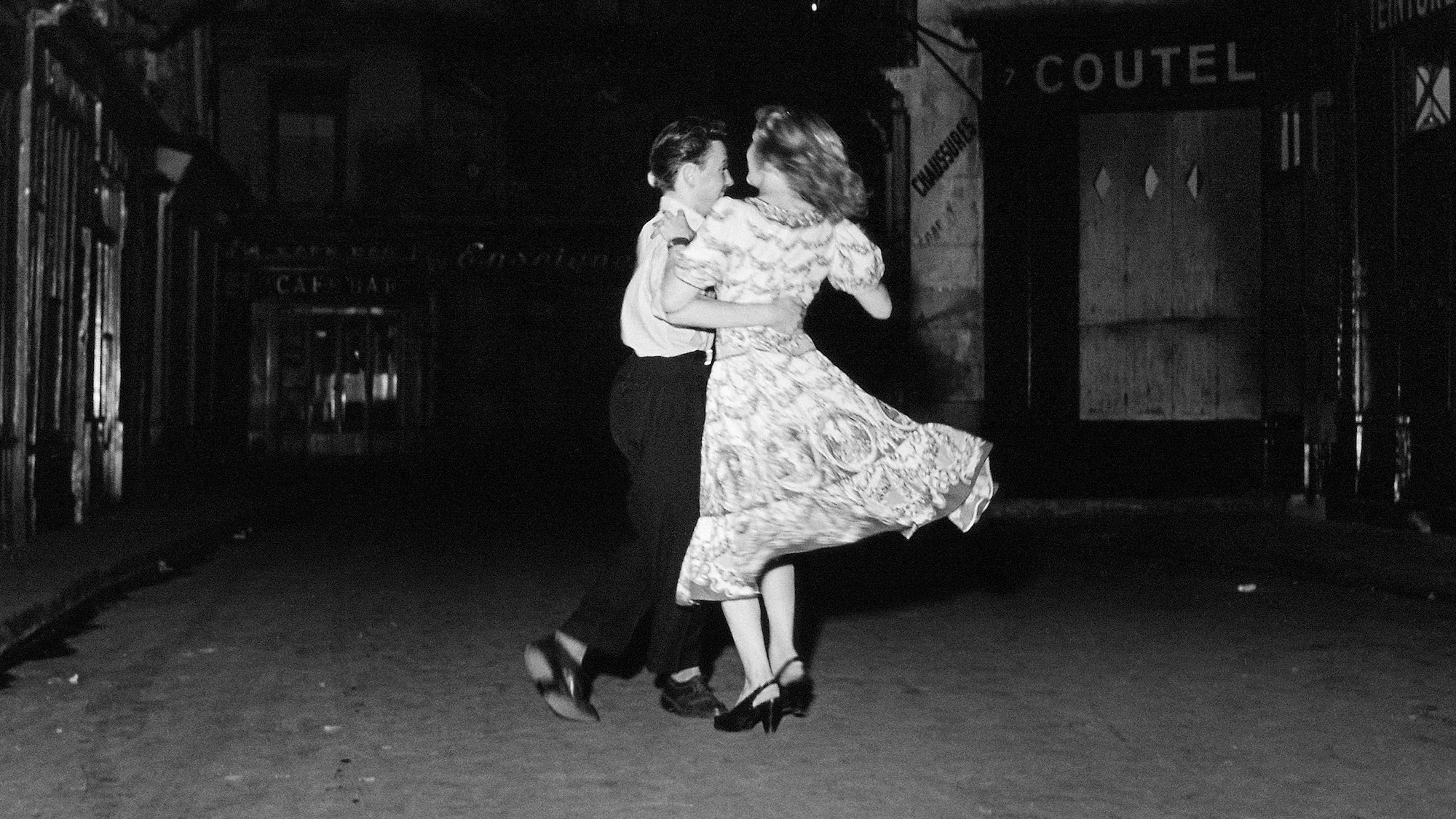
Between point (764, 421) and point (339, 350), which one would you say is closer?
point (764, 421)

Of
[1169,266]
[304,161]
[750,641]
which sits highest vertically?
[304,161]

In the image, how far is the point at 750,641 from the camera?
482cm

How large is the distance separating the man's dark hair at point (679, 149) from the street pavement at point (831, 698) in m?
1.62

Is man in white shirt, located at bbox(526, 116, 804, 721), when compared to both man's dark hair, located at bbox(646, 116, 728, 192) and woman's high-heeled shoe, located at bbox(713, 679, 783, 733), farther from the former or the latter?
woman's high-heeled shoe, located at bbox(713, 679, 783, 733)

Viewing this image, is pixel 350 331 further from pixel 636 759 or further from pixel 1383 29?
pixel 636 759

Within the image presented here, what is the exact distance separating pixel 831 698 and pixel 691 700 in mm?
548

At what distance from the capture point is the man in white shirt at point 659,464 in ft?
16.1

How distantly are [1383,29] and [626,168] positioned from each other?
58.4ft

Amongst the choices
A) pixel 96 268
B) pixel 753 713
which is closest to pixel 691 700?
pixel 753 713

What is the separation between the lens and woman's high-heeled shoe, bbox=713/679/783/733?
15.7ft

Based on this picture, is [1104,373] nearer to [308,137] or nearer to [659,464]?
[659,464]

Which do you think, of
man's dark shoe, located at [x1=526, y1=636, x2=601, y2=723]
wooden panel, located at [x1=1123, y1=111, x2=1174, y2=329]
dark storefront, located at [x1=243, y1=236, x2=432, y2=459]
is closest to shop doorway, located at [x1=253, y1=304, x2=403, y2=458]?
dark storefront, located at [x1=243, y1=236, x2=432, y2=459]

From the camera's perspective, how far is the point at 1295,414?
→ 1304 centimetres

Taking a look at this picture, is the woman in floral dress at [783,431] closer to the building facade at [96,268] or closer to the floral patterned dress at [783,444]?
the floral patterned dress at [783,444]
